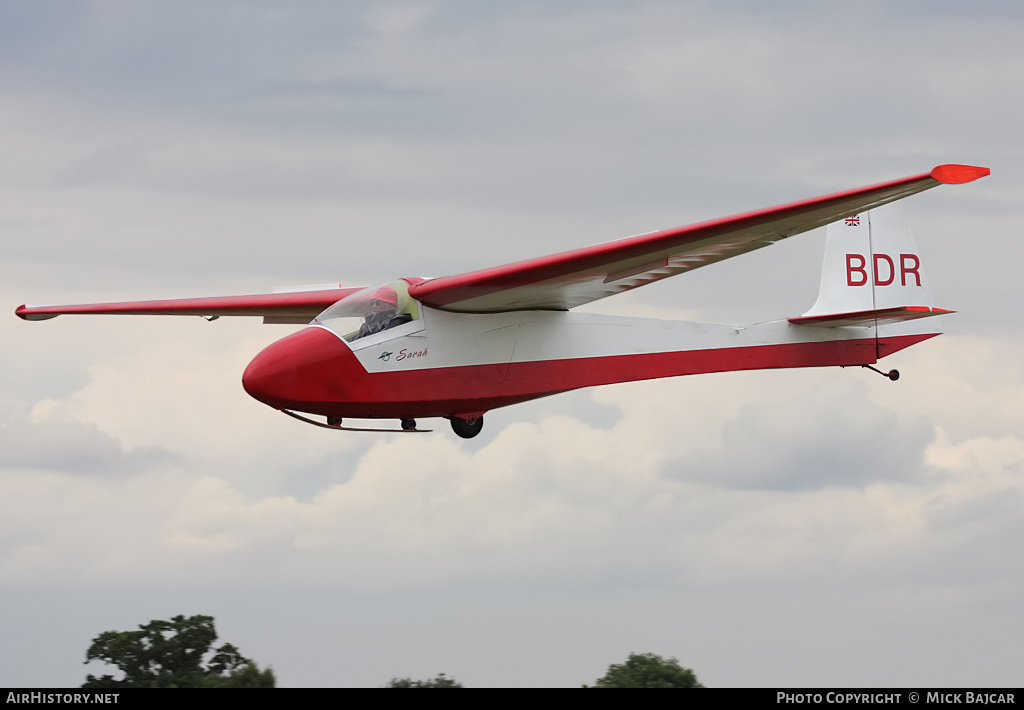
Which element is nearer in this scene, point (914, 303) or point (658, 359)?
point (658, 359)

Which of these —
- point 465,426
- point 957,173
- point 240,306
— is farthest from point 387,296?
point 957,173

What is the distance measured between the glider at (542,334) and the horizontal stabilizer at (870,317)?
0.04m

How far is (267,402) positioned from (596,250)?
525 cm

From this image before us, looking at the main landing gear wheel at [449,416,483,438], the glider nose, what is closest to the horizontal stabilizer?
the main landing gear wheel at [449,416,483,438]

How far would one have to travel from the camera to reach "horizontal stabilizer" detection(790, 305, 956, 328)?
2114 centimetres

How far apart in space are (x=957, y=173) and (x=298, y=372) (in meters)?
9.17

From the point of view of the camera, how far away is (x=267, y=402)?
17.0 m

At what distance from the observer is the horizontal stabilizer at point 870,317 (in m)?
21.1

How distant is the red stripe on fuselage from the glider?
0.07 feet

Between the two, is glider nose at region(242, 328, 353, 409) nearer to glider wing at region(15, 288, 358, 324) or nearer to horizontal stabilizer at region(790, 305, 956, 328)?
glider wing at region(15, 288, 358, 324)

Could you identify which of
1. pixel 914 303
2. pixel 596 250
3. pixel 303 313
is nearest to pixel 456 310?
pixel 596 250

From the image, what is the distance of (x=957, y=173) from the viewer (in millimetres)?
13914

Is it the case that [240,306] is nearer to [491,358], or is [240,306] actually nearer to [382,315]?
[382,315]
